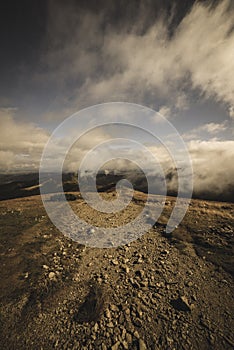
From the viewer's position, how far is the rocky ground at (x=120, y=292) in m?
4.86

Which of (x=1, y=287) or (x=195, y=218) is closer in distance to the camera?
(x=1, y=287)

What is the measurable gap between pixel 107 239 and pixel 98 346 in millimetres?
6205

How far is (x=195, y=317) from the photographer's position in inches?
212

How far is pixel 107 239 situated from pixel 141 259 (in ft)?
9.88

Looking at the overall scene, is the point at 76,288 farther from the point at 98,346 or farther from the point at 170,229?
the point at 170,229

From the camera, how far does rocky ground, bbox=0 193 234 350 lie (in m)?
4.86

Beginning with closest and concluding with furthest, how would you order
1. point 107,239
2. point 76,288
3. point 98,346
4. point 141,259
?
point 98,346 → point 76,288 → point 141,259 → point 107,239

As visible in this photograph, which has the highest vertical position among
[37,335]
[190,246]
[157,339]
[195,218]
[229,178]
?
[229,178]

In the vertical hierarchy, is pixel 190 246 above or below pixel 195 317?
above

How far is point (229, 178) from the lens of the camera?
3350 centimetres

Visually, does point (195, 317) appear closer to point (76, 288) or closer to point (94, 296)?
point (94, 296)

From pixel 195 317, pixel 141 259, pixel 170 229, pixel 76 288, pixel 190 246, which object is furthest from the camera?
pixel 170 229

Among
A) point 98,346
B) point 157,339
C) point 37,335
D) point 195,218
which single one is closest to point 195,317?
point 157,339

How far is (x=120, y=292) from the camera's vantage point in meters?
6.53
